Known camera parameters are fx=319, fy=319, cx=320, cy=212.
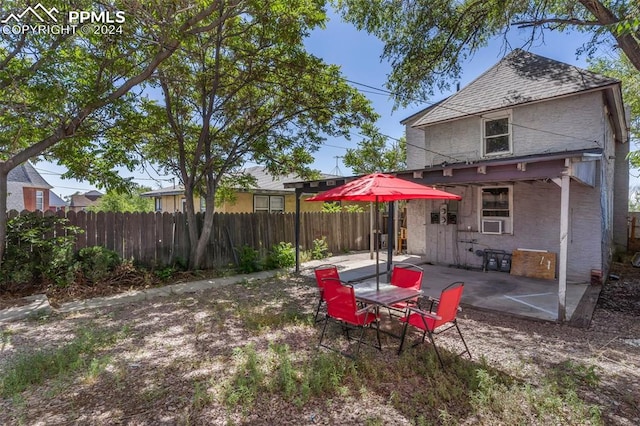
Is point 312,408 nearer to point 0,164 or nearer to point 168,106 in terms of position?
point 0,164

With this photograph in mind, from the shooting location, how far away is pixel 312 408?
3033 mm

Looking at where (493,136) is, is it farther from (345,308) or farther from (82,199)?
(82,199)

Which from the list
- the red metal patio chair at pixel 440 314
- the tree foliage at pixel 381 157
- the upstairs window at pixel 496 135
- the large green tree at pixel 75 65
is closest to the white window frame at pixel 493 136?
the upstairs window at pixel 496 135

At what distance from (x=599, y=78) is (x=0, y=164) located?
44.7 feet

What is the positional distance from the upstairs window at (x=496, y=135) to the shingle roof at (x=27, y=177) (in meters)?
28.4

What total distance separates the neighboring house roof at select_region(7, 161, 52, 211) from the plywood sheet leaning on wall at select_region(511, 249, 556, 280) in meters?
28.2

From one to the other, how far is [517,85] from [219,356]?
34.4 ft

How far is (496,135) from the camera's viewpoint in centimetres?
934

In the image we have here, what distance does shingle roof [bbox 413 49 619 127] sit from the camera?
26.8 feet

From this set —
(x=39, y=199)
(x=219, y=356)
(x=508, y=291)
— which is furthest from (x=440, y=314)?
(x=39, y=199)

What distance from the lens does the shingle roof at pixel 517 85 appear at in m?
8.16

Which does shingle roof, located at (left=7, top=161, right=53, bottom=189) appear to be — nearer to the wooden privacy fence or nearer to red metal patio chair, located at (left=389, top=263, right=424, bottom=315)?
the wooden privacy fence

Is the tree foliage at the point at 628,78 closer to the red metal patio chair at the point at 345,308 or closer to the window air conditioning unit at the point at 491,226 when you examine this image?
the window air conditioning unit at the point at 491,226

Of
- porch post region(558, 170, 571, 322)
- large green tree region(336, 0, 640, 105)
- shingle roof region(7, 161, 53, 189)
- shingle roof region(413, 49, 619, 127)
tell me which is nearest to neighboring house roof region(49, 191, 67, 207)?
shingle roof region(7, 161, 53, 189)
